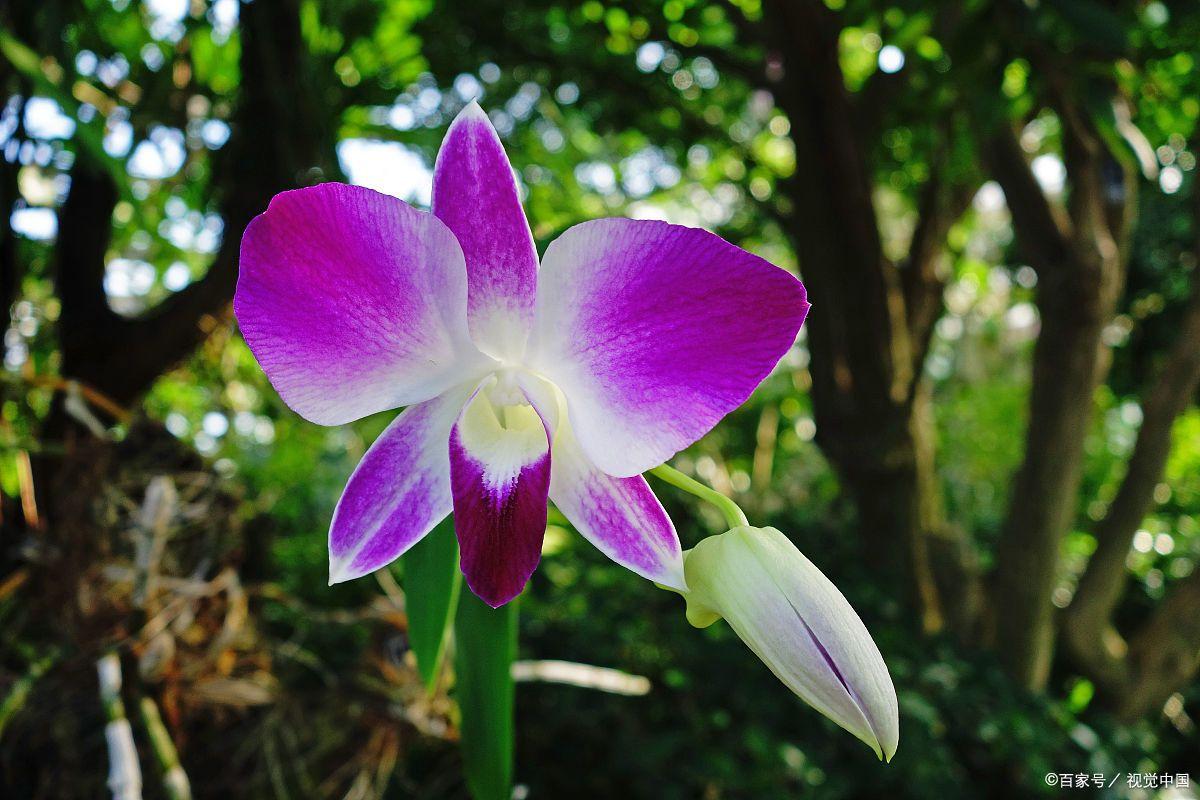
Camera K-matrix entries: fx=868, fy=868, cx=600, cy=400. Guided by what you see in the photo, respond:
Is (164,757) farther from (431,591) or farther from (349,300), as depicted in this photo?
(349,300)

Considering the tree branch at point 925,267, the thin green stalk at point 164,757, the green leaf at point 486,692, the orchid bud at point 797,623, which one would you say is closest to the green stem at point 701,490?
the orchid bud at point 797,623

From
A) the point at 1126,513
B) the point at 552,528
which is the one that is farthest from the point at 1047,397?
the point at 552,528

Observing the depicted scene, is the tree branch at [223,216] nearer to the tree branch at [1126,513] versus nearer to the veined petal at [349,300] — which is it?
the veined petal at [349,300]

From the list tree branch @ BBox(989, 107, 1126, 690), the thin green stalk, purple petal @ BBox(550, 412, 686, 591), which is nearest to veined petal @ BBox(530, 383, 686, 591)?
purple petal @ BBox(550, 412, 686, 591)

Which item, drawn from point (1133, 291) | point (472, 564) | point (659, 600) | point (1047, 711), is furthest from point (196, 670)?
point (1133, 291)

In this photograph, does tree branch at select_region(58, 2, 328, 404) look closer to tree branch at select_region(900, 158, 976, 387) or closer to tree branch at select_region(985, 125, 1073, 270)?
tree branch at select_region(985, 125, 1073, 270)

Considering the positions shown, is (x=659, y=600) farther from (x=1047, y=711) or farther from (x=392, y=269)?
(x=392, y=269)
